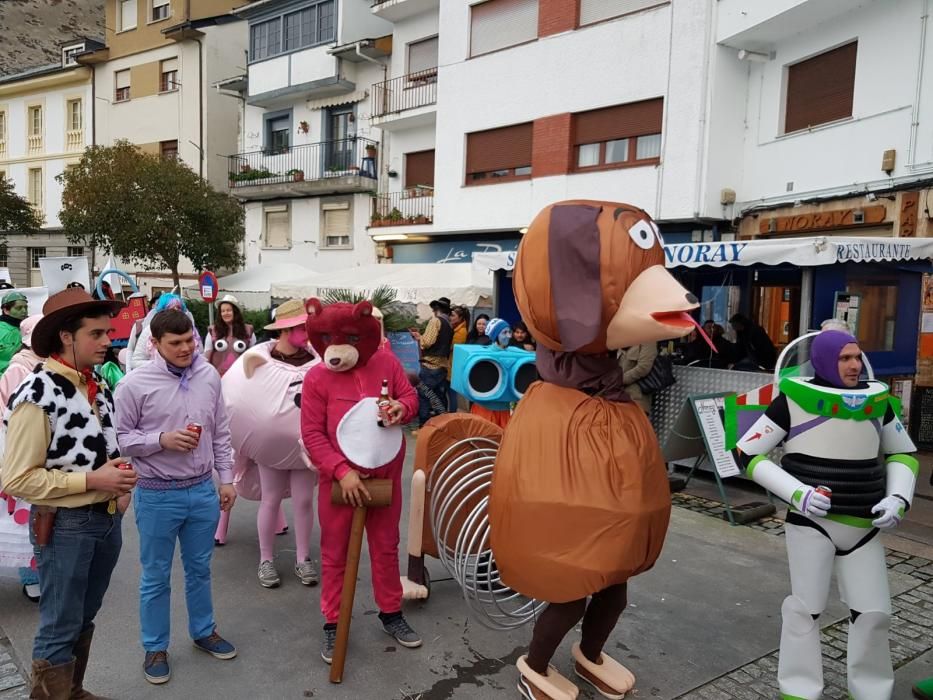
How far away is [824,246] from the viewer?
19.7ft

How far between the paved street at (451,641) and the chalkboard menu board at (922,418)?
3870 mm

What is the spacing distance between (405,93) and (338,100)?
2778mm

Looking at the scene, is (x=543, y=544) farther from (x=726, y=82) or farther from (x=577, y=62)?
(x=577, y=62)

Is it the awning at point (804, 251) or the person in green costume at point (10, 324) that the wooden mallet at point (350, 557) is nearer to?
the person in green costume at point (10, 324)

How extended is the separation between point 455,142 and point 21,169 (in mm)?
21524

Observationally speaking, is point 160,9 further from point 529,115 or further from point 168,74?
point 529,115

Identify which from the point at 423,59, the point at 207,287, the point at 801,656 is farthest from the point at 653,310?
the point at 423,59

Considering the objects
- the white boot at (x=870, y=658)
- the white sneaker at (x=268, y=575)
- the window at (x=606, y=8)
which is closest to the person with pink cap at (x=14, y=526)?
the white sneaker at (x=268, y=575)

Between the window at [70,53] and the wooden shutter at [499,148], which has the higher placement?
the window at [70,53]

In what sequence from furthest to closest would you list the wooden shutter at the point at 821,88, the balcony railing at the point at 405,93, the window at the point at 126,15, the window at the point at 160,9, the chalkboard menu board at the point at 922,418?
the window at the point at 126,15
the window at the point at 160,9
the balcony railing at the point at 405,93
the wooden shutter at the point at 821,88
the chalkboard menu board at the point at 922,418

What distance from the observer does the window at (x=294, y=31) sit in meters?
19.4

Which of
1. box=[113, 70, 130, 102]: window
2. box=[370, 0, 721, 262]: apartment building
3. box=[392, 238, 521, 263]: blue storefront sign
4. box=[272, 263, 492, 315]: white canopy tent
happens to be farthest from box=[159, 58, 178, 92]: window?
box=[272, 263, 492, 315]: white canopy tent

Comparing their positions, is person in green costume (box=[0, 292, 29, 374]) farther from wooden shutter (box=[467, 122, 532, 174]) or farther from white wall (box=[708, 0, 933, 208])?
wooden shutter (box=[467, 122, 532, 174])

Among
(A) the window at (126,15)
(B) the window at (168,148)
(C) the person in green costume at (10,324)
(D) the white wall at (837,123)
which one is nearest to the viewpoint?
(C) the person in green costume at (10,324)
